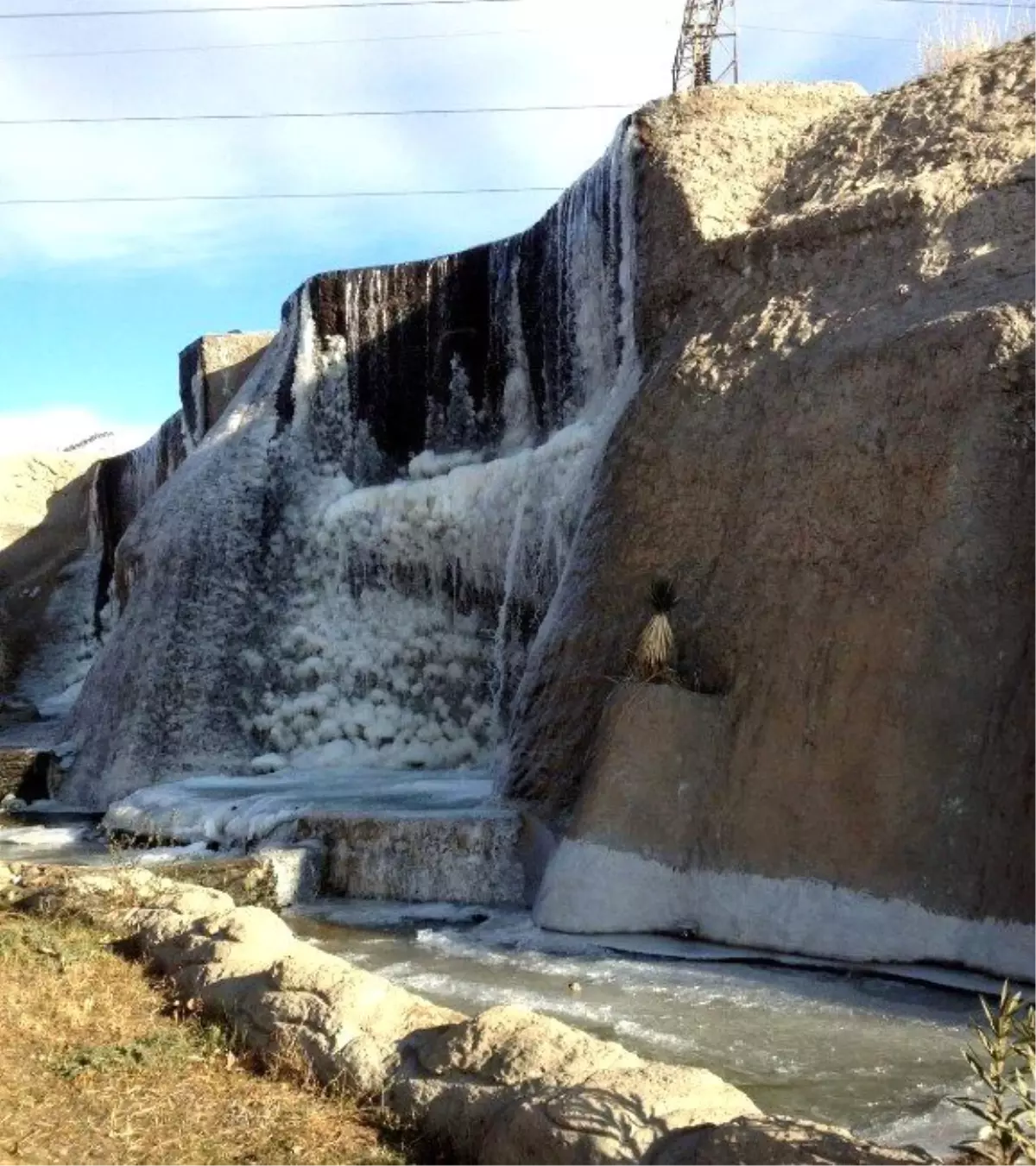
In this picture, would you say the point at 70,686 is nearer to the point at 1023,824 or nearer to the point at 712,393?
the point at 712,393

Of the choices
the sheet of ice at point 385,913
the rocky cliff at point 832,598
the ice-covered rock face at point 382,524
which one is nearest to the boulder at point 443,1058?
the sheet of ice at point 385,913

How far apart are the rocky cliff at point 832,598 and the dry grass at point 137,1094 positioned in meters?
3.38

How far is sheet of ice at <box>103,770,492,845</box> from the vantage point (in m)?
10.3

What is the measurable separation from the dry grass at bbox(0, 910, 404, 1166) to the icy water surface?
1782 mm

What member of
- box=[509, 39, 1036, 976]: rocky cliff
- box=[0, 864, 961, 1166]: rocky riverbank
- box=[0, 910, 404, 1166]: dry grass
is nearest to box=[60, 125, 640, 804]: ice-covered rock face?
box=[509, 39, 1036, 976]: rocky cliff

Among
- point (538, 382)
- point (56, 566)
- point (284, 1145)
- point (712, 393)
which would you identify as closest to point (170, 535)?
point (538, 382)

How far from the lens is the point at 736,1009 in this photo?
21.2 feet

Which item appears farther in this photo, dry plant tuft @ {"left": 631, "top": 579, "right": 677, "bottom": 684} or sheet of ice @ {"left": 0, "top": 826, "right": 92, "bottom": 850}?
sheet of ice @ {"left": 0, "top": 826, "right": 92, "bottom": 850}

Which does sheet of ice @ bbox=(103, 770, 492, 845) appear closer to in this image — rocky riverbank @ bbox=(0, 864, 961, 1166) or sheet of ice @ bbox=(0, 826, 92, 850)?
sheet of ice @ bbox=(0, 826, 92, 850)

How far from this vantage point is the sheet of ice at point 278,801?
1026 cm

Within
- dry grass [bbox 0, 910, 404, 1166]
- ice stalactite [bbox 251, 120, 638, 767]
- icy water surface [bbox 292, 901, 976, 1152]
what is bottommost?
icy water surface [bbox 292, 901, 976, 1152]

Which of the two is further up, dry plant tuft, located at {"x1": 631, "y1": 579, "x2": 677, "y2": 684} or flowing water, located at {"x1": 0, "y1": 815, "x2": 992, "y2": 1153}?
dry plant tuft, located at {"x1": 631, "y1": 579, "x2": 677, "y2": 684}

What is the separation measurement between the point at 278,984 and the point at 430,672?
365 inches

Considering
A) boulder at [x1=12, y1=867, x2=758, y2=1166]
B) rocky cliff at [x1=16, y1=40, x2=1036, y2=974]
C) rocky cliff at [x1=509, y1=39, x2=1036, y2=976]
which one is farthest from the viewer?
rocky cliff at [x1=16, y1=40, x2=1036, y2=974]
